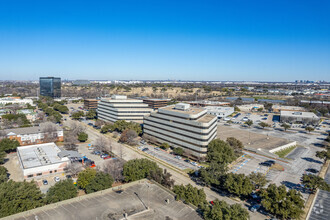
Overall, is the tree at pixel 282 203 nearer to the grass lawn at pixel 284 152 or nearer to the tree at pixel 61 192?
the tree at pixel 61 192

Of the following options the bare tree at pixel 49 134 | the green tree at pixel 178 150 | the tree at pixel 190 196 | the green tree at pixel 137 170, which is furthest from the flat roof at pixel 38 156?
the tree at pixel 190 196

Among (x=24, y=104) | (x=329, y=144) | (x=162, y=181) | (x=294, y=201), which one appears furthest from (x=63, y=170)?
(x=24, y=104)

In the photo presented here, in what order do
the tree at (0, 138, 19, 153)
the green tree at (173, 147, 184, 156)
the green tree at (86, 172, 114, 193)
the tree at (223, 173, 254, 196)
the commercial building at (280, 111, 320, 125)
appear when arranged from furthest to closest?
1. the commercial building at (280, 111, 320, 125)
2. the tree at (0, 138, 19, 153)
3. the green tree at (173, 147, 184, 156)
4. the tree at (223, 173, 254, 196)
5. the green tree at (86, 172, 114, 193)

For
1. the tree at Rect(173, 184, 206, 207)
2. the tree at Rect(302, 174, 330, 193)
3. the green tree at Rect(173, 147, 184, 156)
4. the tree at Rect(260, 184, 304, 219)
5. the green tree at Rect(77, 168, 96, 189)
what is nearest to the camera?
the tree at Rect(260, 184, 304, 219)

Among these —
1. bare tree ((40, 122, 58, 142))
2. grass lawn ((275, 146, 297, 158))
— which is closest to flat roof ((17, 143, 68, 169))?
bare tree ((40, 122, 58, 142))

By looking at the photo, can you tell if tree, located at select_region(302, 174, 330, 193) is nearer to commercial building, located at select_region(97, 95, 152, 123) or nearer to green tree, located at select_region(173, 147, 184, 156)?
green tree, located at select_region(173, 147, 184, 156)

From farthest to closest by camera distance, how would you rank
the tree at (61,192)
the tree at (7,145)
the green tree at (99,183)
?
the tree at (7,145) → the green tree at (99,183) → the tree at (61,192)

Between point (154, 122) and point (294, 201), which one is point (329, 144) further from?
point (154, 122)
